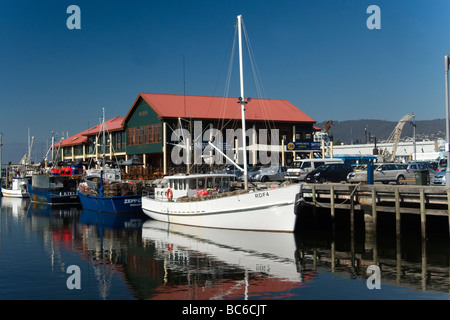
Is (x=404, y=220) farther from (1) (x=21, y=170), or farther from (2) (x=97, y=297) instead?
(1) (x=21, y=170)

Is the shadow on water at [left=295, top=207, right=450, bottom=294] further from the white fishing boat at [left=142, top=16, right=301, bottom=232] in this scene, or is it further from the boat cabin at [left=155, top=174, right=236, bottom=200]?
the boat cabin at [left=155, top=174, right=236, bottom=200]

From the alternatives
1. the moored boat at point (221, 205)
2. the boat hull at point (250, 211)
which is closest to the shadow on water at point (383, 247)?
the boat hull at point (250, 211)

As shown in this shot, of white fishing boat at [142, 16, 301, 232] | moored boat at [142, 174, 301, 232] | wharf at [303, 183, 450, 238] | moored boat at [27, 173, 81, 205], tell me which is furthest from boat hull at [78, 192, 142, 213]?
wharf at [303, 183, 450, 238]

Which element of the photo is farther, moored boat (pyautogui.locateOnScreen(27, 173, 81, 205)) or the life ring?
moored boat (pyautogui.locateOnScreen(27, 173, 81, 205))

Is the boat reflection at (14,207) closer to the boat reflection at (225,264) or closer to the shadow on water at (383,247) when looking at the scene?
the boat reflection at (225,264)

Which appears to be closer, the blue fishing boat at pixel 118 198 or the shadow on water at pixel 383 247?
the shadow on water at pixel 383 247

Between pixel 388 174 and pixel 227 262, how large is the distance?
760 inches

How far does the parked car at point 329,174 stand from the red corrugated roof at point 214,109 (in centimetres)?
2104

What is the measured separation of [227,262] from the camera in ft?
65.9

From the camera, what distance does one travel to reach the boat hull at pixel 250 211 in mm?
25516

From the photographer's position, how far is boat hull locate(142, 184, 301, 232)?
83.7ft

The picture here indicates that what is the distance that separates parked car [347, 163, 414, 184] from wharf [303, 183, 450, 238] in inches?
278

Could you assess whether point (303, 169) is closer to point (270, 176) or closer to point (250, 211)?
point (270, 176)
